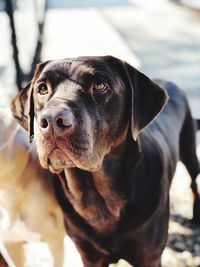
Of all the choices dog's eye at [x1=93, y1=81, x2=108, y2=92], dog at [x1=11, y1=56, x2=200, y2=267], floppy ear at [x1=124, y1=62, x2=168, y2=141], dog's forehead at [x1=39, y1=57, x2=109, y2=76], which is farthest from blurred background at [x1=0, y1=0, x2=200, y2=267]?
dog's eye at [x1=93, y1=81, x2=108, y2=92]

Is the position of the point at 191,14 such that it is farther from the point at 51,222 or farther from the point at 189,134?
the point at 51,222

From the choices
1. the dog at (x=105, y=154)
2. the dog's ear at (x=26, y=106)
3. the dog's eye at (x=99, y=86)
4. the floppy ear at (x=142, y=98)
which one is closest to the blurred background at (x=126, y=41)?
the dog at (x=105, y=154)

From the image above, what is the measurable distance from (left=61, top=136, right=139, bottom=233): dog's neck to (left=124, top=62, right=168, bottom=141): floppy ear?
5.4 inches

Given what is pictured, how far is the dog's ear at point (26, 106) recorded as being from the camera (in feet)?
7.62

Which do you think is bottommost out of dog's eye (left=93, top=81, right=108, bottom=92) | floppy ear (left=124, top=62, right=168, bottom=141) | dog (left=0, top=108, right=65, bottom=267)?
dog (left=0, top=108, right=65, bottom=267)

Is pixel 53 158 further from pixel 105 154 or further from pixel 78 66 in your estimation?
pixel 78 66

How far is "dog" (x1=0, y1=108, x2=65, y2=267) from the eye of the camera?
2430 millimetres

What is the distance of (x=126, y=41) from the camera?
7961 mm

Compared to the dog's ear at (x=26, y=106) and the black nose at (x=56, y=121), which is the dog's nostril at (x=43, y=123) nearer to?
the black nose at (x=56, y=121)

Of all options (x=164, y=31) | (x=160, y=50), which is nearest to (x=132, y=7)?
(x=164, y=31)

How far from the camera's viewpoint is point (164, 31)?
336 inches

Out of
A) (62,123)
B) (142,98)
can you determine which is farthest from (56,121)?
(142,98)

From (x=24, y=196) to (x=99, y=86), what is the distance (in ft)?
2.52

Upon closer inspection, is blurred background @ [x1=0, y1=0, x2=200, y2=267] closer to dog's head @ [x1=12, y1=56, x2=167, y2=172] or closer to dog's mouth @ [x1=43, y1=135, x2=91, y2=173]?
dog's head @ [x1=12, y1=56, x2=167, y2=172]
